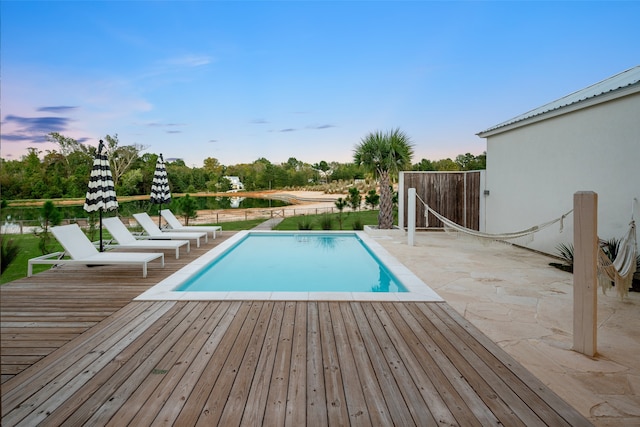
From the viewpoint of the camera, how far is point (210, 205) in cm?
2617

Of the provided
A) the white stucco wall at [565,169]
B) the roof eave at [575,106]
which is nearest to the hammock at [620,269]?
the white stucco wall at [565,169]

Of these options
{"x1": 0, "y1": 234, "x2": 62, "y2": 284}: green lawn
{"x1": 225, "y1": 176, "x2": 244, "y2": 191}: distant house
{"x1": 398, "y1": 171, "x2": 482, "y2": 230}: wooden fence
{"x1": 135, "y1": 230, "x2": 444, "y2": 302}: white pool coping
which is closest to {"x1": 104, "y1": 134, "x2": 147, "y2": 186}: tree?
{"x1": 225, "y1": 176, "x2": 244, "y2": 191}: distant house

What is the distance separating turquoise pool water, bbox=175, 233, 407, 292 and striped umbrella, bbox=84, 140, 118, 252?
214cm

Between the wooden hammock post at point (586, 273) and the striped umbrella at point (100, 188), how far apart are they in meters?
6.85

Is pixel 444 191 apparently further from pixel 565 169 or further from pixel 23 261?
pixel 23 261

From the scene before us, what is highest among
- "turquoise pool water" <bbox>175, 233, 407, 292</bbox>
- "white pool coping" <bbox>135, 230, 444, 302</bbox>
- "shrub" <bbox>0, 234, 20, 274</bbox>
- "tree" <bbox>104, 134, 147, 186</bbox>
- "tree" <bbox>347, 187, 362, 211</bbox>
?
"tree" <bbox>104, 134, 147, 186</bbox>

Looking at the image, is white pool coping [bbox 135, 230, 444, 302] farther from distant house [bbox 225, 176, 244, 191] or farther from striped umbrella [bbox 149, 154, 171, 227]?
distant house [bbox 225, 176, 244, 191]

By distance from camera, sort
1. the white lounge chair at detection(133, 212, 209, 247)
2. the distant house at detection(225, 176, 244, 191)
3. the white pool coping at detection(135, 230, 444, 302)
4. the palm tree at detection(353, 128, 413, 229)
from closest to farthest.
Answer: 1. the white pool coping at detection(135, 230, 444, 302)
2. the white lounge chair at detection(133, 212, 209, 247)
3. the palm tree at detection(353, 128, 413, 229)
4. the distant house at detection(225, 176, 244, 191)

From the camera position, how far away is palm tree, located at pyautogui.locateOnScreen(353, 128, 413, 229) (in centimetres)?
Answer: 1155

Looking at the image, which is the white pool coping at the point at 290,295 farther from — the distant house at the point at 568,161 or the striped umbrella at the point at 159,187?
the striped umbrella at the point at 159,187

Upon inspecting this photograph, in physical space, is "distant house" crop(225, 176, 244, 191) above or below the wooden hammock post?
above

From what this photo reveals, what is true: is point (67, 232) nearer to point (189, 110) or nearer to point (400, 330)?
point (400, 330)

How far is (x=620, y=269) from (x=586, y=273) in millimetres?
1889

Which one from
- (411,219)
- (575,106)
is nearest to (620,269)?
(575,106)
